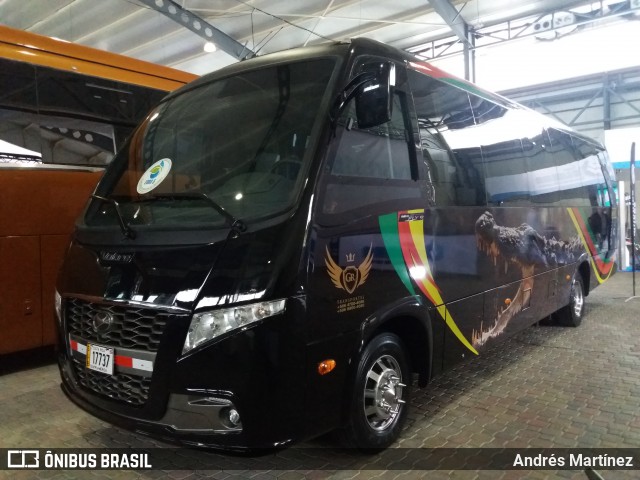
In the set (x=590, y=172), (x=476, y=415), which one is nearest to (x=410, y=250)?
(x=476, y=415)

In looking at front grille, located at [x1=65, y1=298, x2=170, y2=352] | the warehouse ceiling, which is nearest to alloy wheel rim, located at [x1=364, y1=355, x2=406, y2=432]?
front grille, located at [x1=65, y1=298, x2=170, y2=352]

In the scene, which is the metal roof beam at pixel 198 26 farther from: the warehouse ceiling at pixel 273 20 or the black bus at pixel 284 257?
the black bus at pixel 284 257

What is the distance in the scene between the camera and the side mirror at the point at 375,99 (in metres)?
2.97

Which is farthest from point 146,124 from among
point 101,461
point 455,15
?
point 455,15

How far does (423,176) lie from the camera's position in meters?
3.70

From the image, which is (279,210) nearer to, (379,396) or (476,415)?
(379,396)

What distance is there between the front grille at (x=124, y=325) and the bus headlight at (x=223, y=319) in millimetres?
173

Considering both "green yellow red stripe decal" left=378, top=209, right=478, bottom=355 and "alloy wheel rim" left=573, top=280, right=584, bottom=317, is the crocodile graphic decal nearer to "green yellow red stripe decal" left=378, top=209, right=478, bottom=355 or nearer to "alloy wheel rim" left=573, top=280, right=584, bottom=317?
"green yellow red stripe decal" left=378, top=209, right=478, bottom=355

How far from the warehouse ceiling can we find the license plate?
991 cm

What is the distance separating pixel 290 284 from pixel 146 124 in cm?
226

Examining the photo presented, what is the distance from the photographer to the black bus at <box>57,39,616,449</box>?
8.55ft

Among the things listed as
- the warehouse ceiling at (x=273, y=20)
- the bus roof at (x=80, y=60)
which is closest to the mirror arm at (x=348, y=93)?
the bus roof at (x=80, y=60)

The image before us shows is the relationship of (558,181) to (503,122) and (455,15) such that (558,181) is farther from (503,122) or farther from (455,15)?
(455,15)

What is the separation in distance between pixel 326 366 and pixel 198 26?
1163 centimetres
